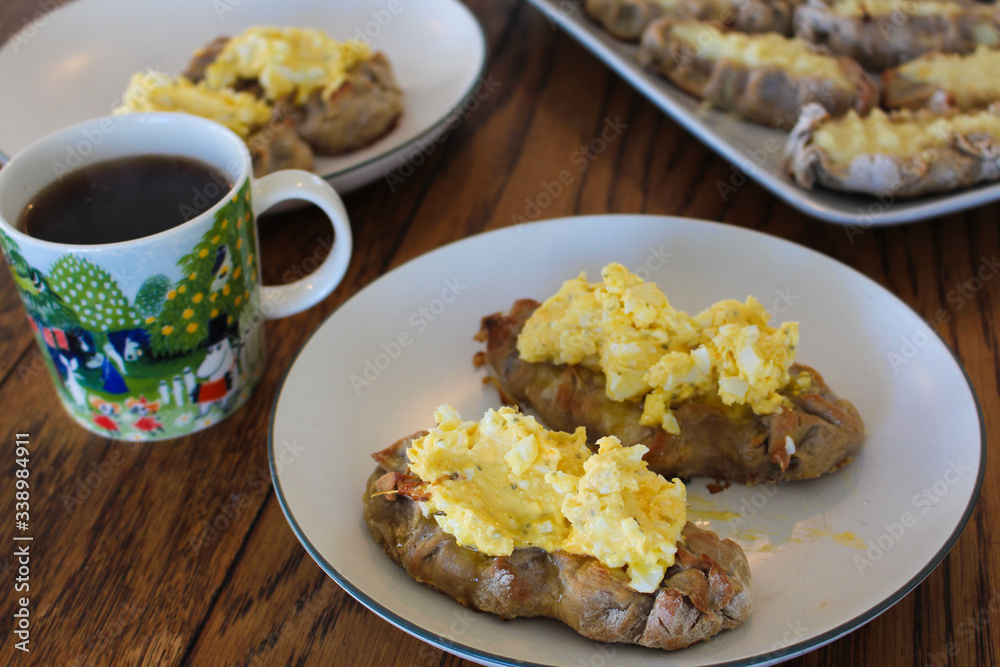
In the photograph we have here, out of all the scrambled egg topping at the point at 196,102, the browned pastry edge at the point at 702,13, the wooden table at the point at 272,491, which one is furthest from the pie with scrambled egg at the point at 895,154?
the scrambled egg topping at the point at 196,102

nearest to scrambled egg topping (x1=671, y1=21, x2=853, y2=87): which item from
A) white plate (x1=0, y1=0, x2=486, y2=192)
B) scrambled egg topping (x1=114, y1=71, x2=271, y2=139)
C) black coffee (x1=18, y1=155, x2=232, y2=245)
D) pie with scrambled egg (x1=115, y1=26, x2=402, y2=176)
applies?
white plate (x1=0, y1=0, x2=486, y2=192)

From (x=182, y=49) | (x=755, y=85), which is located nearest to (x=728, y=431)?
(x=755, y=85)

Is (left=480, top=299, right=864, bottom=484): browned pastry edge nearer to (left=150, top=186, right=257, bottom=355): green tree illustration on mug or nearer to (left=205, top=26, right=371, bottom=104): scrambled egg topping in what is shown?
(left=150, top=186, right=257, bottom=355): green tree illustration on mug

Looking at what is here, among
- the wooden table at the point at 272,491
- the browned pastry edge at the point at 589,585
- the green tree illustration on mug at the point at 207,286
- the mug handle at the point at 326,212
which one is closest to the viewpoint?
the browned pastry edge at the point at 589,585

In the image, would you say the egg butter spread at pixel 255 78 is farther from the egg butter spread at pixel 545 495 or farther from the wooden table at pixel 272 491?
the egg butter spread at pixel 545 495

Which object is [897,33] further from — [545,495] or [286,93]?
[545,495]

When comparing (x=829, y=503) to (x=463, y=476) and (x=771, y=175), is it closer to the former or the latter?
(x=463, y=476)

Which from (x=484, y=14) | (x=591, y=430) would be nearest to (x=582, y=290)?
(x=591, y=430)
